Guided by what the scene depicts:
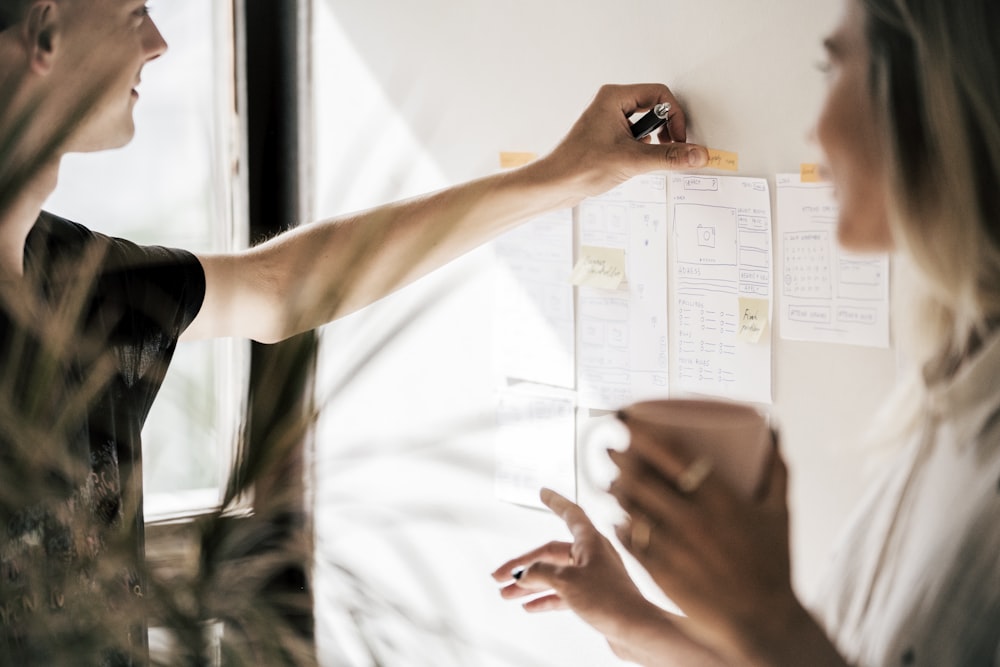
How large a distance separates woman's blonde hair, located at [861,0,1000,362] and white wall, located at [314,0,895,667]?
0.21 m

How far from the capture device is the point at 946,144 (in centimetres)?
101

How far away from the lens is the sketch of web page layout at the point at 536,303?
1.90 meters

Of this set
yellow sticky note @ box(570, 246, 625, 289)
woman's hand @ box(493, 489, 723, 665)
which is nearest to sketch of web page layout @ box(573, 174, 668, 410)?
yellow sticky note @ box(570, 246, 625, 289)

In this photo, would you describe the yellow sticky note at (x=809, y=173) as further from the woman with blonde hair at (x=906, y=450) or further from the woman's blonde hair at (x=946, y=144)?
the woman's blonde hair at (x=946, y=144)

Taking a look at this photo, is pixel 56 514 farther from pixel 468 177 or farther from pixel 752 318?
pixel 468 177

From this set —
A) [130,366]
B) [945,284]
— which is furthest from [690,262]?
[130,366]

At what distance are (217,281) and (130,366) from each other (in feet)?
1.53

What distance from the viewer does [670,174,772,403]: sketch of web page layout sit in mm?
1470

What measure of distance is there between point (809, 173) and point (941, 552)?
0.58 meters

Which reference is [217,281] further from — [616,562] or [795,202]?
[795,202]

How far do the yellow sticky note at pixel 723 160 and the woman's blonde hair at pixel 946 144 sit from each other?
0.43m

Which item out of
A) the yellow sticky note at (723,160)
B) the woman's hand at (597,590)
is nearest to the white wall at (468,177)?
the yellow sticky note at (723,160)

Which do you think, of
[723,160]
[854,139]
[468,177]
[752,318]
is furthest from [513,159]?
[854,139]

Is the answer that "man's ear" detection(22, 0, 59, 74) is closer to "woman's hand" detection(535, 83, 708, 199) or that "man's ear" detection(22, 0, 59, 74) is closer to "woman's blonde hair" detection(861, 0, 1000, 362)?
"woman's blonde hair" detection(861, 0, 1000, 362)
